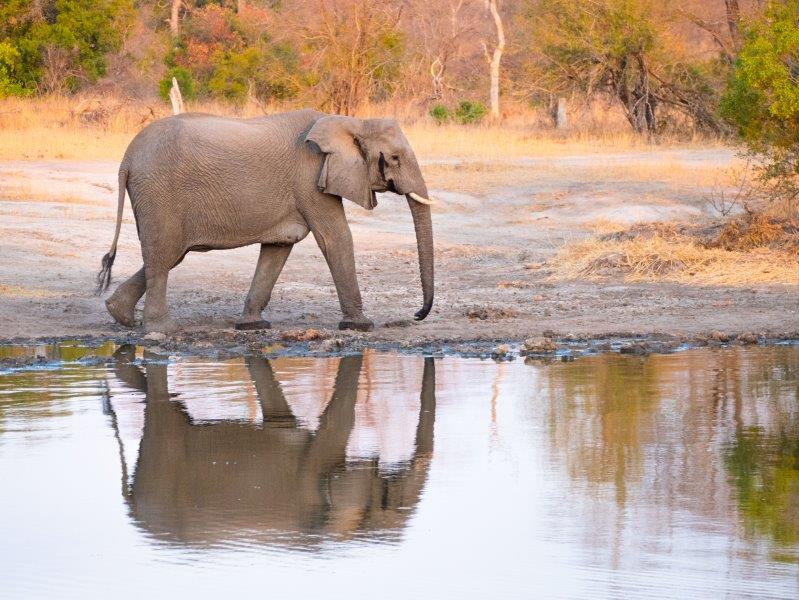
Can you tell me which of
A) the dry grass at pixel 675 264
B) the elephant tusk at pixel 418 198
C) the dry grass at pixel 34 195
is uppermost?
the elephant tusk at pixel 418 198

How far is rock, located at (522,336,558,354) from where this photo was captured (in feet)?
34.0

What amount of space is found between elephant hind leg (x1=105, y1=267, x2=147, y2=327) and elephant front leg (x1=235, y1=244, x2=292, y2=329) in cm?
83

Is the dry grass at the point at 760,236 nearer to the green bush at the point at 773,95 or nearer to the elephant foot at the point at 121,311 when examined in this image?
the green bush at the point at 773,95

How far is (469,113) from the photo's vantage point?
1393 inches

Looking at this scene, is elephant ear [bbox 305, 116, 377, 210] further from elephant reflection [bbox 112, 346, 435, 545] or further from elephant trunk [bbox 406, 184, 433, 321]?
elephant reflection [bbox 112, 346, 435, 545]

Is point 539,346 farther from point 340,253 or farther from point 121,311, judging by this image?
point 121,311

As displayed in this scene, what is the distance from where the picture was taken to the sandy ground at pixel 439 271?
11.7 meters

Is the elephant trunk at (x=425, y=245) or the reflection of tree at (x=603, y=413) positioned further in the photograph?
the elephant trunk at (x=425, y=245)

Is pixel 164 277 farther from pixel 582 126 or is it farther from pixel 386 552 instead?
pixel 582 126

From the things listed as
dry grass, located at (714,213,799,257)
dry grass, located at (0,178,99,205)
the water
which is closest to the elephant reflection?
the water

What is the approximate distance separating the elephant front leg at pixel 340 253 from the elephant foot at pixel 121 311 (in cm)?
166

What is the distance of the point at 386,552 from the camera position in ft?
17.9

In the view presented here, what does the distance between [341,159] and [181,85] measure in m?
26.3

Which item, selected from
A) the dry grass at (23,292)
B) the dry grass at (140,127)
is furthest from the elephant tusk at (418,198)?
the dry grass at (140,127)
